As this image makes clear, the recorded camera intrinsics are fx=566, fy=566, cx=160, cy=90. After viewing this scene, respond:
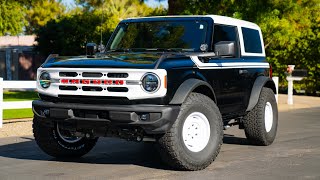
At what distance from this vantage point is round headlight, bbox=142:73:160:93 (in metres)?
6.73

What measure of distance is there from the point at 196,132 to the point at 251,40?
2.81 m

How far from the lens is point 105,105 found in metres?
6.90

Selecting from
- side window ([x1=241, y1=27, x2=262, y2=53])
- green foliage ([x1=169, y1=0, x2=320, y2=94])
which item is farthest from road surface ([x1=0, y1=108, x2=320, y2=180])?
green foliage ([x1=169, y1=0, x2=320, y2=94])

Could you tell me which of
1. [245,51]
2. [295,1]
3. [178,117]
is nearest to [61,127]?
[178,117]

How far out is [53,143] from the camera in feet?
26.3

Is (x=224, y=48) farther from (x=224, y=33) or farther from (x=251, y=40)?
(x=251, y=40)

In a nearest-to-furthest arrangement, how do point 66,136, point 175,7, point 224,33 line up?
point 66,136, point 224,33, point 175,7

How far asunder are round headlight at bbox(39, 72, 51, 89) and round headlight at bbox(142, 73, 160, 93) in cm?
144

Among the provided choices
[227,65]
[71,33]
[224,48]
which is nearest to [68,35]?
[71,33]

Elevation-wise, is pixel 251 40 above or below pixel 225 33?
below

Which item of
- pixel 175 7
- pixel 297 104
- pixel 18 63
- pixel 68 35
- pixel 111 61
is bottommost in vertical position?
pixel 297 104

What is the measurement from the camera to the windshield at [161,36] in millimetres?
8117

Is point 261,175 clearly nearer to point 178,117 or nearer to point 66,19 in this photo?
point 178,117

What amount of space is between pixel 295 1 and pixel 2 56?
68.7 ft
